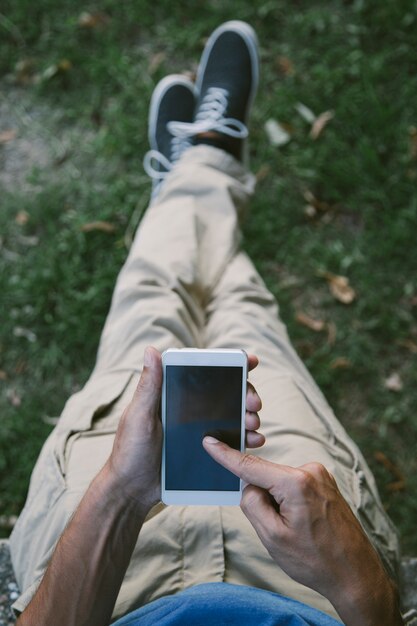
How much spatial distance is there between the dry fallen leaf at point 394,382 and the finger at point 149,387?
1611 millimetres

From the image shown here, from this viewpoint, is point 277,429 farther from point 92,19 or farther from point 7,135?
point 92,19

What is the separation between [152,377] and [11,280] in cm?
175

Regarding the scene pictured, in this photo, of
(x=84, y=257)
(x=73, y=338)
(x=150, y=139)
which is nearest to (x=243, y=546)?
(x=73, y=338)

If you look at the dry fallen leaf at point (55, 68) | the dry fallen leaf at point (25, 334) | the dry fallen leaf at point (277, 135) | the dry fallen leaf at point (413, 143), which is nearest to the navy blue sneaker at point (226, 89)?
the dry fallen leaf at point (277, 135)

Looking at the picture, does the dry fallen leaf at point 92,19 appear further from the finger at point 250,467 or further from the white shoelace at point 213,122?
the finger at point 250,467

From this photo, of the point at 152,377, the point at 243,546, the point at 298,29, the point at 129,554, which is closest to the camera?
the point at 152,377

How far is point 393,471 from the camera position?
9.27 feet

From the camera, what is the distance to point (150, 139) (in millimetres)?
3150

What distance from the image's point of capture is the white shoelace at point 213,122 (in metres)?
2.97

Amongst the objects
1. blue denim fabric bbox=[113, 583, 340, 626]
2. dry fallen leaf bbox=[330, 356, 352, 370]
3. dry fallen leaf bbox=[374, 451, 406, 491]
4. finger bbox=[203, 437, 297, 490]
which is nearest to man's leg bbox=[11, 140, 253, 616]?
blue denim fabric bbox=[113, 583, 340, 626]

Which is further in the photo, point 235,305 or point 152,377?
point 235,305

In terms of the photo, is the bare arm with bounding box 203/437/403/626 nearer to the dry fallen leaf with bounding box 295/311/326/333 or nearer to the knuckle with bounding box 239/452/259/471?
the knuckle with bounding box 239/452/259/471

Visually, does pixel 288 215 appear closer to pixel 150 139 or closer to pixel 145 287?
pixel 150 139

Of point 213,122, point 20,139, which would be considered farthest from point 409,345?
point 20,139
